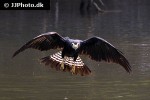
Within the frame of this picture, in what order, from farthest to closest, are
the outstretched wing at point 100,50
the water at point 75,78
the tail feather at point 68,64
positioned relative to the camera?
the water at point 75,78, the outstretched wing at point 100,50, the tail feather at point 68,64

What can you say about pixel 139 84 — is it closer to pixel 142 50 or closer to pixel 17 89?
pixel 17 89

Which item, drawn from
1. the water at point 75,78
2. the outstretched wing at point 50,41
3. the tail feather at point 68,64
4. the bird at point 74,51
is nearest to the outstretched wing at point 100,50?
the bird at point 74,51

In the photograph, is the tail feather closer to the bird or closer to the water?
the bird

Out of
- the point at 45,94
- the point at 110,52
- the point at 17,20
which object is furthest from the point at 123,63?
the point at 17,20

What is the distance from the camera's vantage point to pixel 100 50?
8.65 metres

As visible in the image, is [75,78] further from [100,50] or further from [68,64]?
[68,64]

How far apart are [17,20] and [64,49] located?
2286 centimetres

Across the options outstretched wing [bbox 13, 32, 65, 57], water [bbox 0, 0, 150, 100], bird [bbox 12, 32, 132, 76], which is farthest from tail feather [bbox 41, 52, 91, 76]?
water [bbox 0, 0, 150, 100]

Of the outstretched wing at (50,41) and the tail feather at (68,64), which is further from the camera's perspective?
the outstretched wing at (50,41)

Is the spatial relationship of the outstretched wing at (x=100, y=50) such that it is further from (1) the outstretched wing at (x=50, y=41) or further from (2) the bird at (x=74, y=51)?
(1) the outstretched wing at (x=50, y=41)

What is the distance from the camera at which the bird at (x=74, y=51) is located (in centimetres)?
832

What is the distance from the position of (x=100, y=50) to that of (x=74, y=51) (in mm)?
506

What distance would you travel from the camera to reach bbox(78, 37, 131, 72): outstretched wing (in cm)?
841

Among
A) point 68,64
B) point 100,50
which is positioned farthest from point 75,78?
point 68,64
